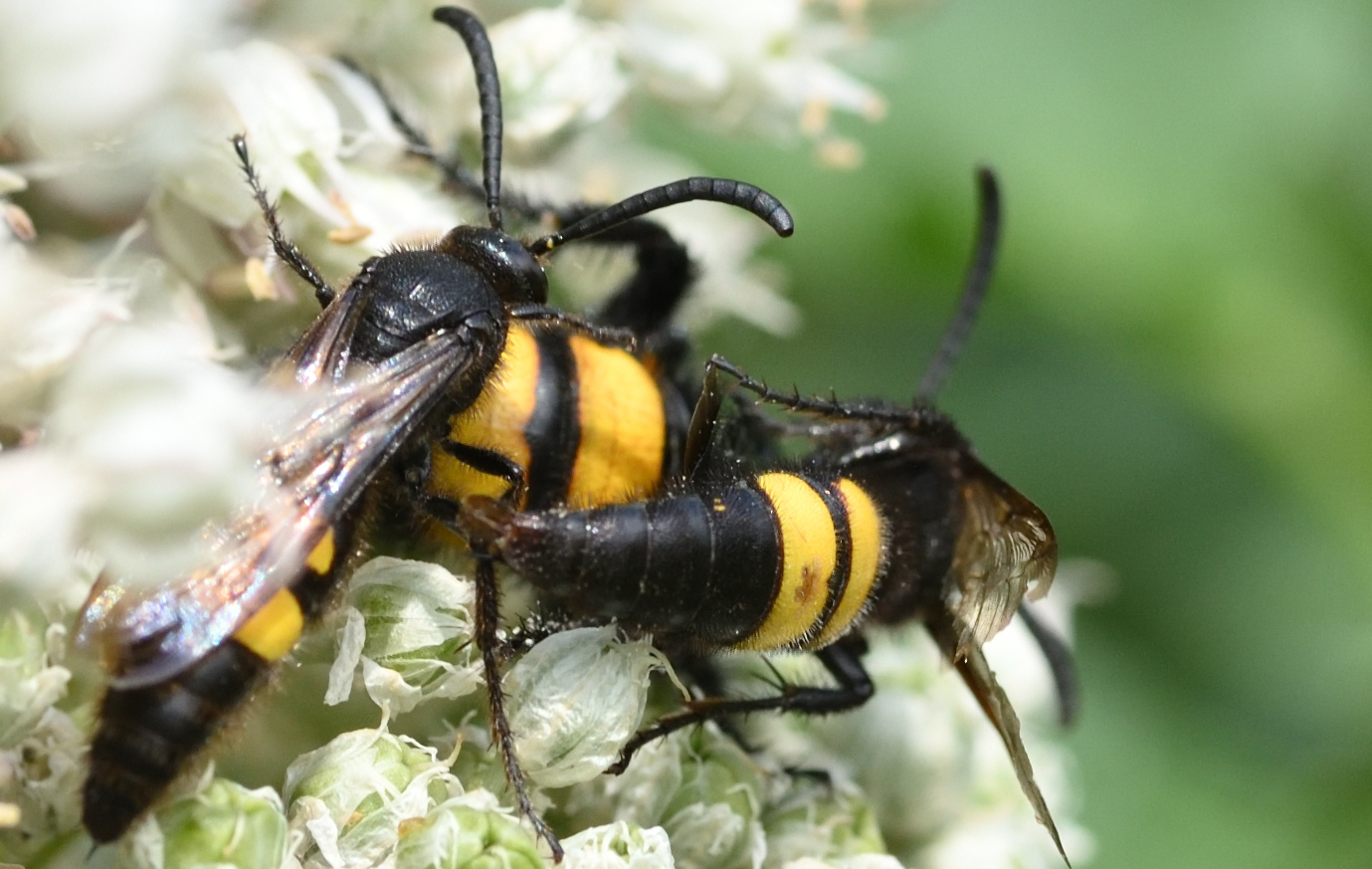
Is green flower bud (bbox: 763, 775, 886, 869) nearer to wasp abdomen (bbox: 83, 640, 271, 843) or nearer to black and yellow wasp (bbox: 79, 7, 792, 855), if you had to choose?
black and yellow wasp (bbox: 79, 7, 792, 855)

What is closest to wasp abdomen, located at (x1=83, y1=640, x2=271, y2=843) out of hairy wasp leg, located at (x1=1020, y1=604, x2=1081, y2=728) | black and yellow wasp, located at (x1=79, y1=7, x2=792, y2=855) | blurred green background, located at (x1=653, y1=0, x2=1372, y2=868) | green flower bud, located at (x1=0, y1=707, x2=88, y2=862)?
black and yellow wasp, located at (x1=79, y1=7, x2=792, y2=855)

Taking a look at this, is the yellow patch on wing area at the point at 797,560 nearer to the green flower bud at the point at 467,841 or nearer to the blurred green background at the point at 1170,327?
the green flower bud at the point at 467,841

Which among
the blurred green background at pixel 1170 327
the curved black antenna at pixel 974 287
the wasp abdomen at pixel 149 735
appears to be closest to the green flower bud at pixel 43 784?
the wasp abdomen at pixel 149 735

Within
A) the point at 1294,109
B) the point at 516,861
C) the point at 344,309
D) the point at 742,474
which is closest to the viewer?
the point at 516,861

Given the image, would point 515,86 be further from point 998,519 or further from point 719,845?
point 719,845

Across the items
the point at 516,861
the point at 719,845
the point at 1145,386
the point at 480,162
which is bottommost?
the point at 1145,386

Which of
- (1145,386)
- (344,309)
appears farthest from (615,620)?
(1145,386)
